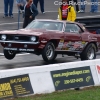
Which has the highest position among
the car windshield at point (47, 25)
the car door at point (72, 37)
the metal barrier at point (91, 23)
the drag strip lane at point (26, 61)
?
the car windshield at point (47, 25)

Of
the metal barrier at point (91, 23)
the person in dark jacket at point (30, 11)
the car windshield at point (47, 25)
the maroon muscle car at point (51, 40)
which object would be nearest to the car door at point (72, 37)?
the maroon muscle car at point (51, 40)

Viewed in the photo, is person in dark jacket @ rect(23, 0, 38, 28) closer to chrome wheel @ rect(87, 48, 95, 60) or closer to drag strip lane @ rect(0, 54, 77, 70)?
drag strip lane @ rect(0, 54, 77, 70)

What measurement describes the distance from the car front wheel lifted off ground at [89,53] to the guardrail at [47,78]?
203 inches

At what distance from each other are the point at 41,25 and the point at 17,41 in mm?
1296

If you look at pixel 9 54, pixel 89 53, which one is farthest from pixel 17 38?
pixel 89 53

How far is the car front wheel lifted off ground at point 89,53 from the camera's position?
18156 millimetres

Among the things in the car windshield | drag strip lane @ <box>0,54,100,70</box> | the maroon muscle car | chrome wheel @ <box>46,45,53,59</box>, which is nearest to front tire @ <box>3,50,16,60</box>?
the maroon muscle car

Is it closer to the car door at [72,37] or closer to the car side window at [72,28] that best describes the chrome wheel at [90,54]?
the car door at [72,37]

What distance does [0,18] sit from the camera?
27406 mm

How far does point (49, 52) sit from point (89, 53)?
6.20 feet

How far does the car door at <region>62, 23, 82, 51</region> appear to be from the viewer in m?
17.7

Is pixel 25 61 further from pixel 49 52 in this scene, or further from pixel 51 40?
pixel 51 40

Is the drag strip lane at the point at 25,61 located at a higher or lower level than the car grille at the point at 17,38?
lower

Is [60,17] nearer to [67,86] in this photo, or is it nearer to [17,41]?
[17,41]
